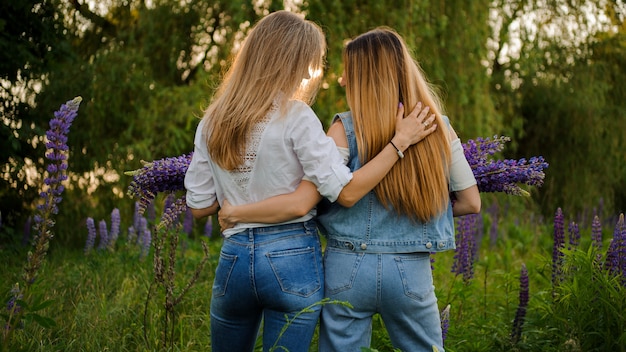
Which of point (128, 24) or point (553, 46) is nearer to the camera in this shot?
point (128, 24)

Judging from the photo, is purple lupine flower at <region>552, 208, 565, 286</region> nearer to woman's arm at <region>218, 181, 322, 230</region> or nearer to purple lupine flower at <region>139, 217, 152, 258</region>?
woman's arm at <region>218, 181, 322, 230</region>

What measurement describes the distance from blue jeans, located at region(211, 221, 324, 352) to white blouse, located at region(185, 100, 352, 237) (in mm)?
61

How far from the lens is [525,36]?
992cm

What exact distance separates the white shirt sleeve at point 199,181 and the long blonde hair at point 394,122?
562mm

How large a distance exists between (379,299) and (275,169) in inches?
22.6

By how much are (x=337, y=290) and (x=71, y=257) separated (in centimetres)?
389

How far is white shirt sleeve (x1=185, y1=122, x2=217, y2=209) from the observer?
2.63 m

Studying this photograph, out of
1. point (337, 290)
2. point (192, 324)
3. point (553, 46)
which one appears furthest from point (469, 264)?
point (553, 46)

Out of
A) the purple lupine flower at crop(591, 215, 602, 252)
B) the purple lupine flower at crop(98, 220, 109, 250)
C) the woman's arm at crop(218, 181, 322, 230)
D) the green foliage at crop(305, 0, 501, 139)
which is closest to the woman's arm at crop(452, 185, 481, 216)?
the woman's arm at crop(218, 181, 322, 230)

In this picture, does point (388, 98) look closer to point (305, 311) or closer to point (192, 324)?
point (305, 311)

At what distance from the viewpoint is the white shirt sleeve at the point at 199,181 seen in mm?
2627

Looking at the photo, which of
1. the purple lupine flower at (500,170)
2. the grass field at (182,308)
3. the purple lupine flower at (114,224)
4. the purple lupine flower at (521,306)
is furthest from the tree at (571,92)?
the purple lupine flower at (500,170)

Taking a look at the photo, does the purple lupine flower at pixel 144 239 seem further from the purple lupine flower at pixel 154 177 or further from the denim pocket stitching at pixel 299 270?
the denim pocket stitching at pixel 299 270

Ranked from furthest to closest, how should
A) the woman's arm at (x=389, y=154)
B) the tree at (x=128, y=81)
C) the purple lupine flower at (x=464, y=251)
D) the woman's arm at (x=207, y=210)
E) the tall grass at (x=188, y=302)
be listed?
the tree at (x=128, y=81) → the purple lupine flower at (x=464, y=251) → the tall grass at (x=188, y=302) → the woman's arm at (x=207, y=210) → the woman's arm at (x=389, y=154)
